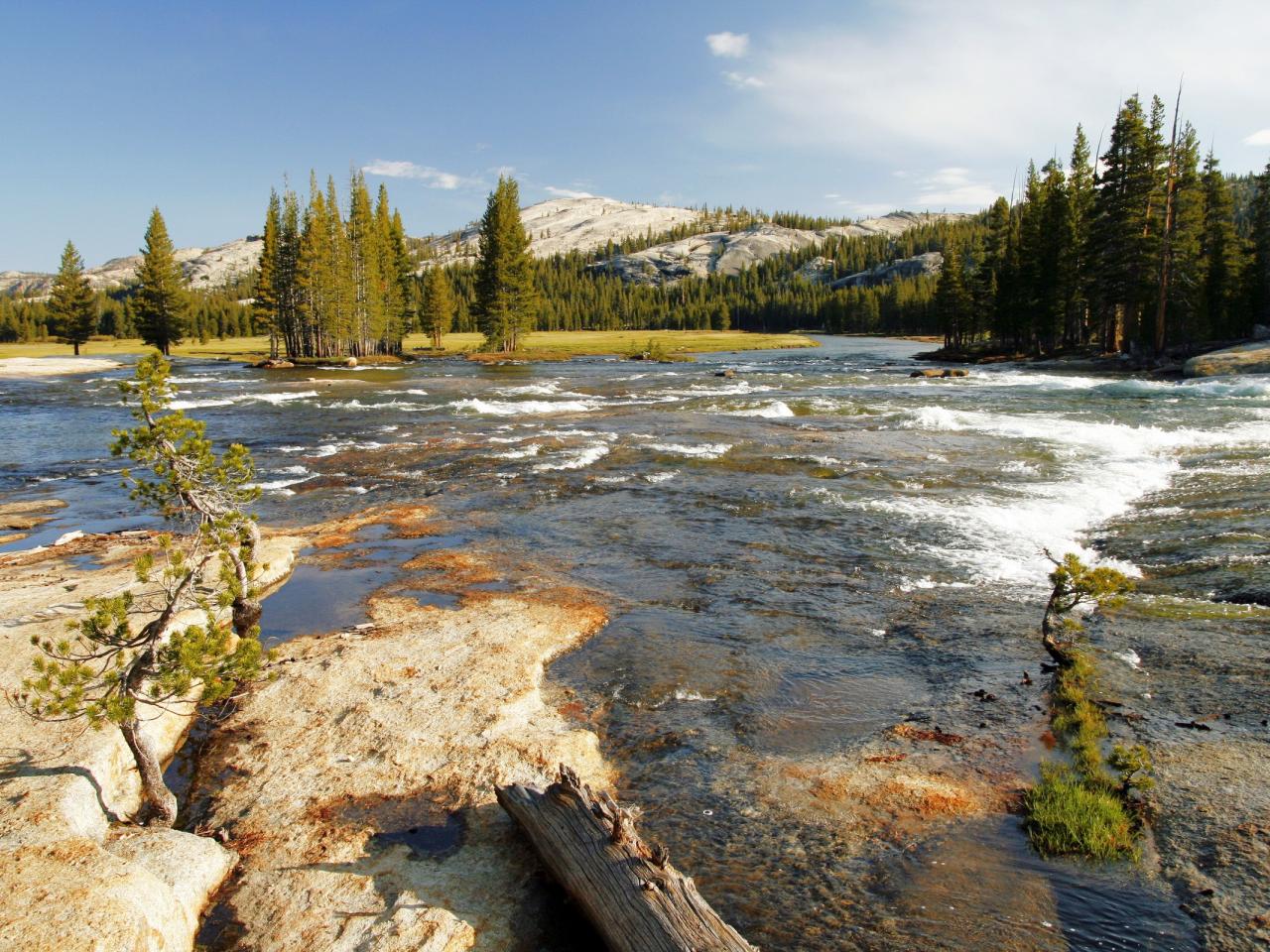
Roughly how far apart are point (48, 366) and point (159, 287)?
703 inches

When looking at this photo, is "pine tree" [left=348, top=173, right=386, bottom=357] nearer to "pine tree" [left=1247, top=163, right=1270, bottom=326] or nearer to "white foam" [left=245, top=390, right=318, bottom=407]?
"white foam" [left=245, top=390, right=318, bottom=407]

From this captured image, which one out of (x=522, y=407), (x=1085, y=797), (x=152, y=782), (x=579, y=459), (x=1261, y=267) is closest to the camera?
(x=152, y=782)

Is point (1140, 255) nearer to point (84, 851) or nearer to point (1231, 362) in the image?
point (1231, 362)

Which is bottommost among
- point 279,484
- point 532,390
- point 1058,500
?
point 1058,500

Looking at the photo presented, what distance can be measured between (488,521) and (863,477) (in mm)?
10144

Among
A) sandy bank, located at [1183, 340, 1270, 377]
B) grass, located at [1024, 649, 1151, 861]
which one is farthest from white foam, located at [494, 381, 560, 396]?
grass, located at [1024, 649, 1151, 861]

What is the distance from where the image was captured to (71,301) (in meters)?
82.8

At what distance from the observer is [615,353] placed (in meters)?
88.2

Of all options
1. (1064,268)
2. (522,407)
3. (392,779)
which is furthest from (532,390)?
(1064,268)

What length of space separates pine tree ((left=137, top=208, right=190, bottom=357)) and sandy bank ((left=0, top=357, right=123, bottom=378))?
389 inches

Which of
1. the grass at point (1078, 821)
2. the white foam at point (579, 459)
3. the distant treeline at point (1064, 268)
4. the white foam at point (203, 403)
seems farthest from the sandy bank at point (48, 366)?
the grass at point (1078, 821)

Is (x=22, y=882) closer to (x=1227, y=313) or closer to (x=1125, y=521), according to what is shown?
(x=1125, y=521)

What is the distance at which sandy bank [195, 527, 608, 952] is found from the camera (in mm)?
5395

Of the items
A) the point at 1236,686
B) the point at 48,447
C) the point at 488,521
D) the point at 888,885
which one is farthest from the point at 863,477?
the point at 48,447
